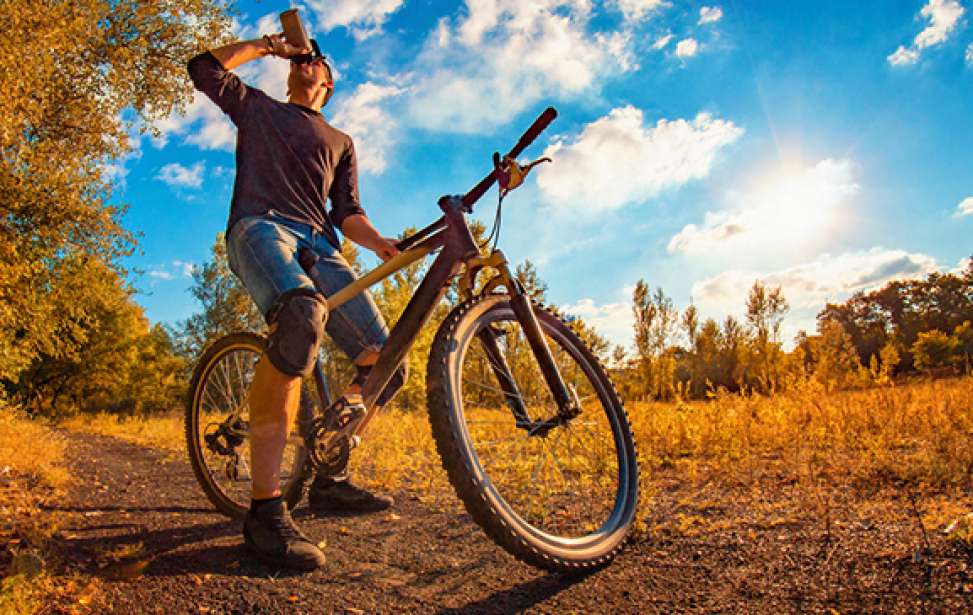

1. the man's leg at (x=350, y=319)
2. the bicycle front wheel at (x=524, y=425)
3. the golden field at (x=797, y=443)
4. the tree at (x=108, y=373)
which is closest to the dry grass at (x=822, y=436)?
the golden field at (x=797, y=443)

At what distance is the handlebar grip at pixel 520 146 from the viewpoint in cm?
232

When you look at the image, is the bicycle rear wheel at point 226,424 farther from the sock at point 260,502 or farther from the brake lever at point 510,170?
the brake lever at point 510,170

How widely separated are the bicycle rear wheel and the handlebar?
114 centimetres

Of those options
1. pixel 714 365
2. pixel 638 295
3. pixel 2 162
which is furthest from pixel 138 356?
pixel 714 365

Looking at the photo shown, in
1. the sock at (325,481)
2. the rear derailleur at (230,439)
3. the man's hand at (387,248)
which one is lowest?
the sock at (325,481)

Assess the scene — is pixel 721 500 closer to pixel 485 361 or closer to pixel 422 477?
pixel 485 361

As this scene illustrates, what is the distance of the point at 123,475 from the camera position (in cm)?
505

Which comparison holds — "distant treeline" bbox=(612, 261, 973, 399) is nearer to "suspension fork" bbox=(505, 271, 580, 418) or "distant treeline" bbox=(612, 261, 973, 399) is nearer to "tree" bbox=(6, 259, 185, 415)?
"suspension fork" bbox=(505, 271, 580, 418)

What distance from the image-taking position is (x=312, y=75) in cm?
311

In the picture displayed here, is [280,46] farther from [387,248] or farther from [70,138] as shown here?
[70,138]

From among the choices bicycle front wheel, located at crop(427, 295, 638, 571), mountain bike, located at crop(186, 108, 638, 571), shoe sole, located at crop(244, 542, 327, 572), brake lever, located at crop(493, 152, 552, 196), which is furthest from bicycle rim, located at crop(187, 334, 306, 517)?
brake lever, located at crop(493, 152, 552, 196)

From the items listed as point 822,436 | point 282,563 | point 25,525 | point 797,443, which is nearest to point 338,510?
point 282,563

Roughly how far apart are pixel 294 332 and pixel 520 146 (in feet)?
4.10

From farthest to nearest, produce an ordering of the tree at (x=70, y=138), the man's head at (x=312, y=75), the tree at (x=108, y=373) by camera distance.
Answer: the tree at (x=108, y=373) → the tree at (x=70, y=138) → the man's head at (x=312, y=75)
